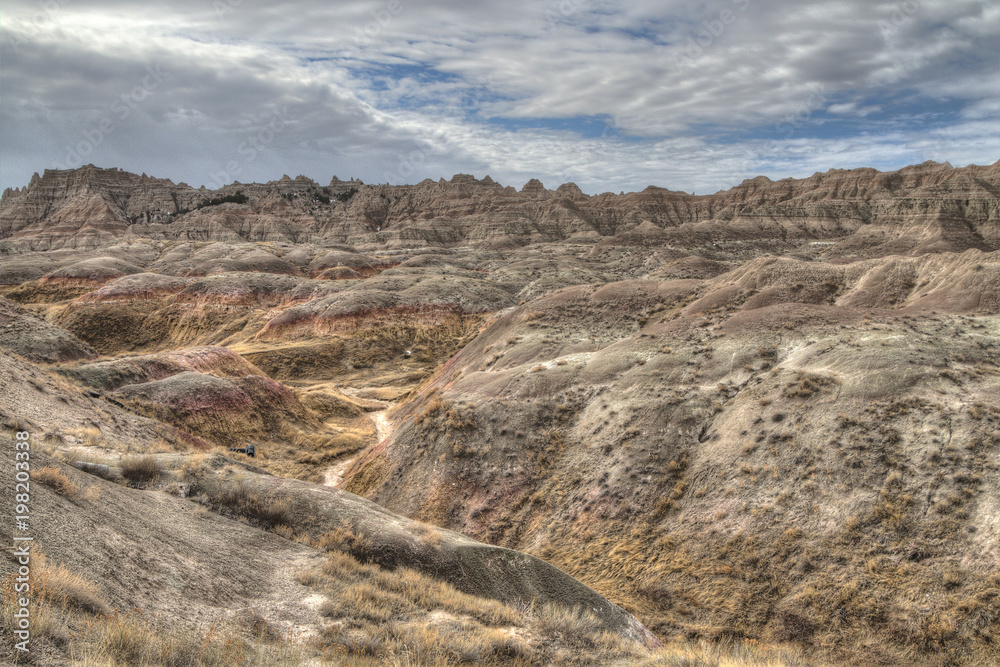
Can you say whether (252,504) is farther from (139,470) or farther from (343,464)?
(343,464)

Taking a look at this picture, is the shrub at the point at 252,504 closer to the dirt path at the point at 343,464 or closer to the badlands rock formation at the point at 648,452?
the badlands rock formation at the point at 648,452

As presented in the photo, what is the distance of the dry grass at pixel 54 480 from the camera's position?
8.14m

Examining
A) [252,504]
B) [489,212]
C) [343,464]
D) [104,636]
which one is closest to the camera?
[104,636]

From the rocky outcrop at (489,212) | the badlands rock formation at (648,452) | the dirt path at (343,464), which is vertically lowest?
the dirt path at (343,464)

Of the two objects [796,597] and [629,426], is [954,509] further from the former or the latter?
[629,426]

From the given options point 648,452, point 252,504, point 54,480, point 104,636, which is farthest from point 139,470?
point 648,452

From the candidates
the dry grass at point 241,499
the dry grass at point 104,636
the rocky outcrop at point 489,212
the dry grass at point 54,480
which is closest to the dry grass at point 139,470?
the dry grass at point 241,499

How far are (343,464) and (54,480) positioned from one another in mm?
17883

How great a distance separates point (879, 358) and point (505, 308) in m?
44.0

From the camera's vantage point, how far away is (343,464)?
25.7m

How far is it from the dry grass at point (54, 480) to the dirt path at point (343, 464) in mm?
14754

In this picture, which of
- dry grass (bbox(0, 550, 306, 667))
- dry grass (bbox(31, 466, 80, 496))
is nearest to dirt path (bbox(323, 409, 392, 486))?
dry grass (bbox(31, 466, 80, 496))

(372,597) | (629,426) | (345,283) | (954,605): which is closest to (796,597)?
(954,605)

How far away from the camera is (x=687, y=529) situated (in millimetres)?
14234
